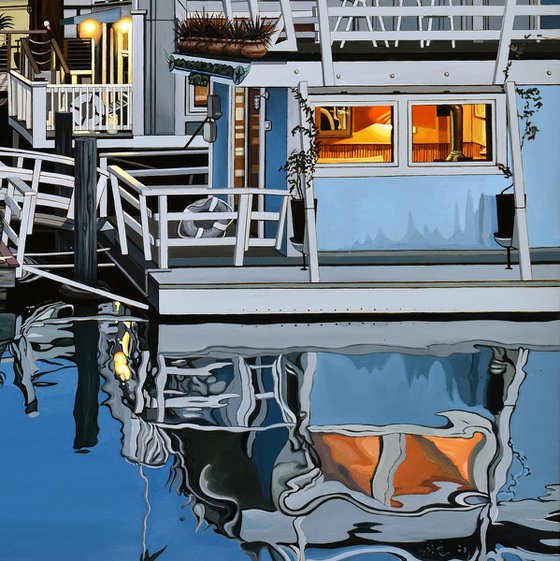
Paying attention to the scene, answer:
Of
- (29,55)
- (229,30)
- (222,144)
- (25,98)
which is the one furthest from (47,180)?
(29,55)

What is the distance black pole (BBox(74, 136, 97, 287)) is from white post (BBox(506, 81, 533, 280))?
4.60 meters

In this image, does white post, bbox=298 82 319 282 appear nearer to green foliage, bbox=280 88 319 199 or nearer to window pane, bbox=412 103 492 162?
green foliage, bbox=280 88 319 199

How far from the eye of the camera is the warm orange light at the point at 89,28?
3120 cm

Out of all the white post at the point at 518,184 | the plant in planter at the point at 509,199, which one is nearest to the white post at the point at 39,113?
the plant in planter at the point at 509,199

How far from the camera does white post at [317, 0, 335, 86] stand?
1619 cm

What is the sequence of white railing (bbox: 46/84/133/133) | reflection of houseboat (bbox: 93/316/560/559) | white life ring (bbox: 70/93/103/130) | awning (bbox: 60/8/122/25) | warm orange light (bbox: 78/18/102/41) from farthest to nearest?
awning (bbox: 60/8/122/25) → warm orange light (bbox: 78/18/102/41) → white life ring (bbox: 70/93/103/130) → white railing (bbox: 46/84/133/133) → reflection of houseboat (bbox: 93/316/560/559)

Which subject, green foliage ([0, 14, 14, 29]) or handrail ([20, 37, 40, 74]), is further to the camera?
green foliage ([0, 14, 14, 29])

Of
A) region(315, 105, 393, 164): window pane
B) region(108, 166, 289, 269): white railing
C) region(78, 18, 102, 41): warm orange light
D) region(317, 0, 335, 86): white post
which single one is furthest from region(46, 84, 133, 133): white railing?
region(317, 0, 335, 86): white post

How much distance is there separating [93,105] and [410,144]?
11.7 metres

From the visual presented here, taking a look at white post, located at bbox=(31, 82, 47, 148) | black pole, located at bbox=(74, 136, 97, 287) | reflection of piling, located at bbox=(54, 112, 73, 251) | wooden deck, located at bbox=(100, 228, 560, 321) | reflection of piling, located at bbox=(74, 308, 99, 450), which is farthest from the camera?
white post, located at bbox=(31, 82, 47, 148)

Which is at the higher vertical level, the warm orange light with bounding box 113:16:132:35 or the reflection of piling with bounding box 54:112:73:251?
the warm orange light with bounding box 113:16:132:35

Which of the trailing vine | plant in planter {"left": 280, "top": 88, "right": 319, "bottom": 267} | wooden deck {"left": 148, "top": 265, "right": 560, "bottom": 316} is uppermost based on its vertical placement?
the trailing vine

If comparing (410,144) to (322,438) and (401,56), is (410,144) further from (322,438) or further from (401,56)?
(322,438)

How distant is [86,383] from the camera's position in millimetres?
14422
